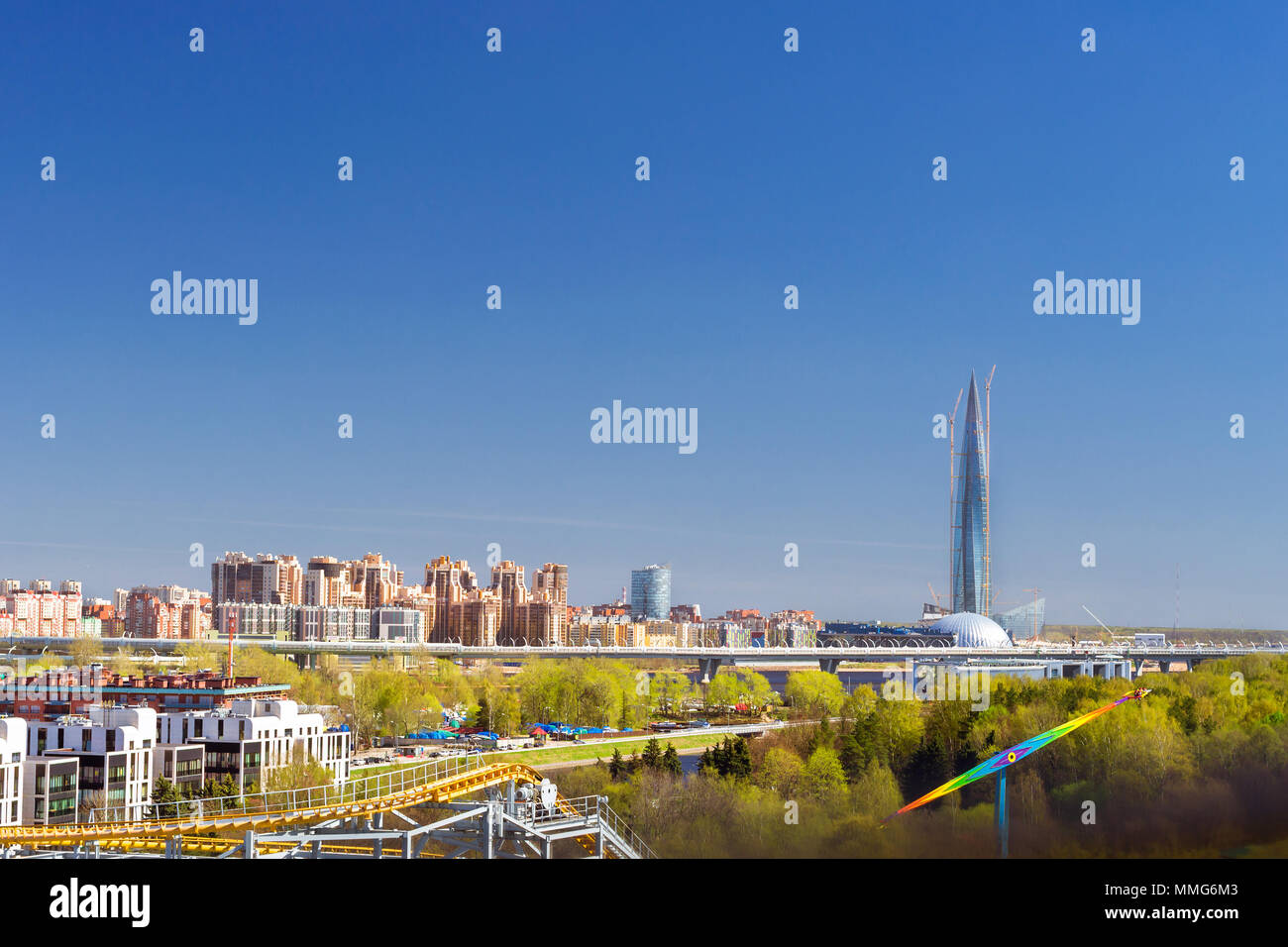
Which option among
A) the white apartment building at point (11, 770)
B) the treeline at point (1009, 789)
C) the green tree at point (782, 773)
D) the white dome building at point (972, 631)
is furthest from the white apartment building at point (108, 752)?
the white dome building at point (972, 631)

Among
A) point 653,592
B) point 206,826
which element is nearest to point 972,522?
point 653,592

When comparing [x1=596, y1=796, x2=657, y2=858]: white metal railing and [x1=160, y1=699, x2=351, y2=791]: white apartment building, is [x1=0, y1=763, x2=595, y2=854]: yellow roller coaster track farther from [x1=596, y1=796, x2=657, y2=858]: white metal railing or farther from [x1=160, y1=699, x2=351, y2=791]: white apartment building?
[x1=160, y1=699, x2=351, y2=791]: white apartment building

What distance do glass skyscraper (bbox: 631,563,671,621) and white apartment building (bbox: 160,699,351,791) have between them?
72.5 meters

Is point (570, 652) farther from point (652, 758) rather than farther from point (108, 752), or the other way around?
point (108, 752)

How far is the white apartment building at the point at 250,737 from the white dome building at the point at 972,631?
47.5 m

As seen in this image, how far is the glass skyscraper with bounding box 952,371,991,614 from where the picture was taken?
70.4 m

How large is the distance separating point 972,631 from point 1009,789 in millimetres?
50211

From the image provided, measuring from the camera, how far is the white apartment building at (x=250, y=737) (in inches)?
771

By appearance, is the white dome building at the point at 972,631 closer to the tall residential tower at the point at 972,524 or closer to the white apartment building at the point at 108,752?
the tall residential tower at the point at 972,524

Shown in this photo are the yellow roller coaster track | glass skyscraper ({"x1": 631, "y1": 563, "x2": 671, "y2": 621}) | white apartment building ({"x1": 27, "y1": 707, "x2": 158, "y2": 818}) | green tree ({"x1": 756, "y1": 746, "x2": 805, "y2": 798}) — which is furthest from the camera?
glass skyscraper ({"x1": 631, "y1": 563, "x2": 671, "y2": 621})

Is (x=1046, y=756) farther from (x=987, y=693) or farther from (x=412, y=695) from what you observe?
(x=412, y=695)

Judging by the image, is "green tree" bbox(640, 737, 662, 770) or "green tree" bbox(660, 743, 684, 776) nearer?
"green tree" bbox(660, 743, 684, 776)

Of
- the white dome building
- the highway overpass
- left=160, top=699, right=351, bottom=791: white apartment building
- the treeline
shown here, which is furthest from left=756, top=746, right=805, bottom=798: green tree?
the white dome building
